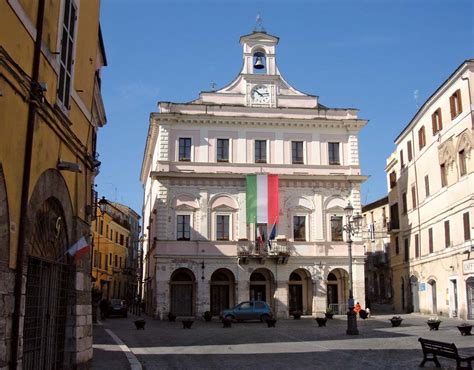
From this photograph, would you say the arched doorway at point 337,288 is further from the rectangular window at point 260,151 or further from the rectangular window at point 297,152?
the rectangular window at point 260,151

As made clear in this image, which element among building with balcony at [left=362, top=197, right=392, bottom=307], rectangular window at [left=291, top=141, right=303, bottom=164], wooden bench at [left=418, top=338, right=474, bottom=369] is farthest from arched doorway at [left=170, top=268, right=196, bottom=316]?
wooden bench at [left=418, top=338, right=474, bottom=369]

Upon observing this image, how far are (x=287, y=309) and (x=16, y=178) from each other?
34881 millimetres

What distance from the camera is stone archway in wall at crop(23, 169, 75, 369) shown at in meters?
9.05

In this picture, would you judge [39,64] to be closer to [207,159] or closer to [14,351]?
[14,351]

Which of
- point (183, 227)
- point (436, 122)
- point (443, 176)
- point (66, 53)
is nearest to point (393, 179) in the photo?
point (436, 122)

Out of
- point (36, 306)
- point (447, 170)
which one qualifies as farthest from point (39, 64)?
point (447, 170)

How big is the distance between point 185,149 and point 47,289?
3269 centimetres

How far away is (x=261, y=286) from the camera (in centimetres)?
4253

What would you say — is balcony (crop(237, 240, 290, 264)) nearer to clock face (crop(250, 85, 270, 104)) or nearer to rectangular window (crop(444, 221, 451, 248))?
rectangular window (crop(444, 221, 451, 248))

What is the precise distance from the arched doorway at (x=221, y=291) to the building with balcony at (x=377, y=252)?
18.6 m

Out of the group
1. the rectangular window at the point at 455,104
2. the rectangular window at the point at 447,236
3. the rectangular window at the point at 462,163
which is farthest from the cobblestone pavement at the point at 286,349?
the rectangular window at the point at 455,104

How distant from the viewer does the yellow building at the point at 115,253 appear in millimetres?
61938

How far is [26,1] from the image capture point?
8.20 m

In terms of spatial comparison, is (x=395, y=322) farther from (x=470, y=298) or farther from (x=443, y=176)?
(x=443, y=176)
